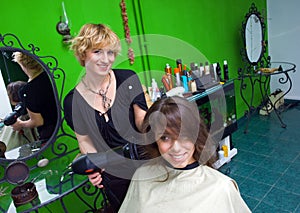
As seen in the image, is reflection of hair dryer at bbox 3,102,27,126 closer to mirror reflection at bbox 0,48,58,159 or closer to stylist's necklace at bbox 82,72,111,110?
mirror reflection at bbox 0,48,58,159

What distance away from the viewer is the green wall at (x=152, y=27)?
1267 millimetres

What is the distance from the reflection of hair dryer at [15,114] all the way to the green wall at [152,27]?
0.30 metres

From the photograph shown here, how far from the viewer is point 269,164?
2.06m

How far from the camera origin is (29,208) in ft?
3.39

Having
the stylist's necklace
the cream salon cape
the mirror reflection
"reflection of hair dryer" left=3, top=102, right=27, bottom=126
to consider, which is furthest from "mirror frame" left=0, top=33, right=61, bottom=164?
the cream salon cape

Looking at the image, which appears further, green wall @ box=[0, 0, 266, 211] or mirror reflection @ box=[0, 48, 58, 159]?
green wall @ box=[0, 0, 266, 211]

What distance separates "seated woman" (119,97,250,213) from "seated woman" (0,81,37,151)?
0.60 m

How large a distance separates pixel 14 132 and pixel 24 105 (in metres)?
0.14

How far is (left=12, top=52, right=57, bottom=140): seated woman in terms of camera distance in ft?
3.89

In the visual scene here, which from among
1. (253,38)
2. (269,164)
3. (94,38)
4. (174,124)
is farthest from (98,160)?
(253,38)

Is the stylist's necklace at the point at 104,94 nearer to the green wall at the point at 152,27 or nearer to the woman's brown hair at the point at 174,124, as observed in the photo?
the woman's brown hair at the point at 174,124

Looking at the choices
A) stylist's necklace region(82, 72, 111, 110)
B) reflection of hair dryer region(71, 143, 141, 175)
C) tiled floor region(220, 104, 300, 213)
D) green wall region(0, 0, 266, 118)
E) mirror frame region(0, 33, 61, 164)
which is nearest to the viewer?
reflection of hair dryer region(71, 143, 141, 175)

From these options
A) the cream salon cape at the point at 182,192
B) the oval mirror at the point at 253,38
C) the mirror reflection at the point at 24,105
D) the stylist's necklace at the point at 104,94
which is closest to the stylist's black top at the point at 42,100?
the mirror reflection at the point at 24,105

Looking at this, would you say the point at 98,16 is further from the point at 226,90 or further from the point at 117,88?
the point at 226,90
